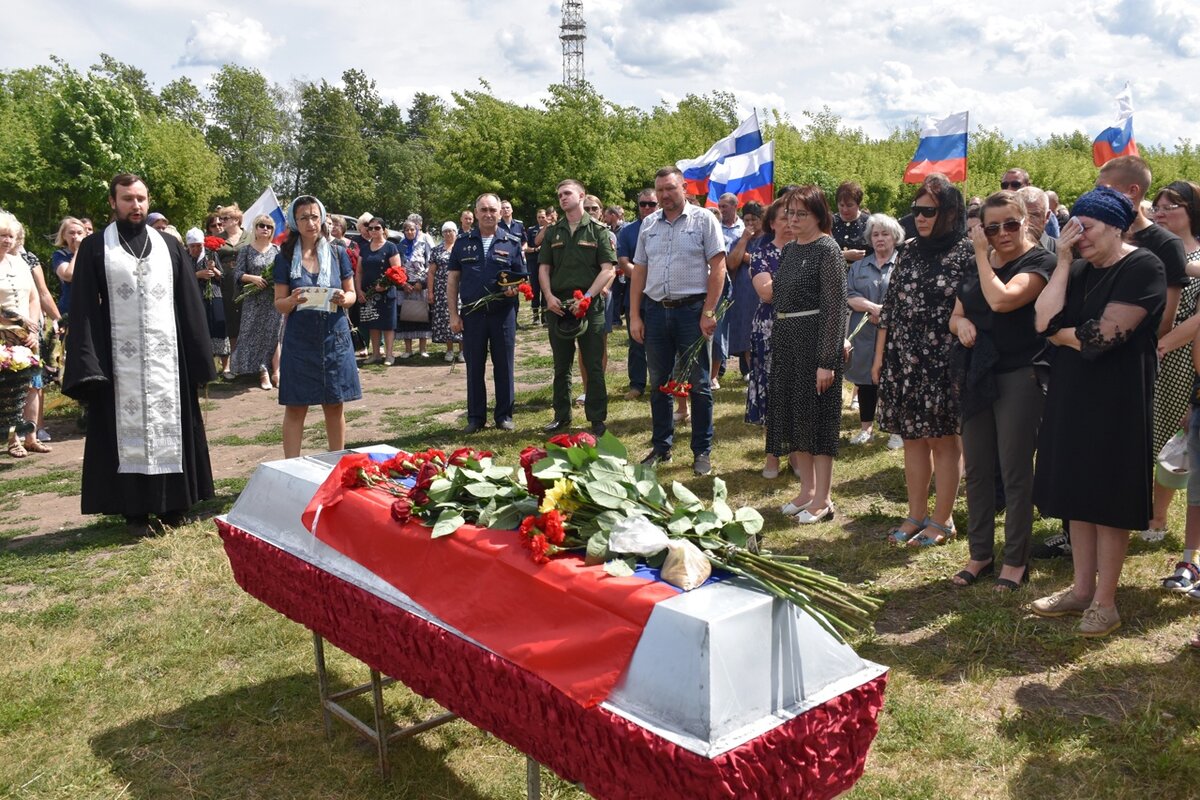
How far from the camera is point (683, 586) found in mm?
2410

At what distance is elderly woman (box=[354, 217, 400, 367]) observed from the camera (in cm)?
1341

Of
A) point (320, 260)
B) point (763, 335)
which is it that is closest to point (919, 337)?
point (763, 335)

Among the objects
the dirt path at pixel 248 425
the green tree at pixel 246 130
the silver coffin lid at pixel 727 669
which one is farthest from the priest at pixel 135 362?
the green tree at pixel 246 130

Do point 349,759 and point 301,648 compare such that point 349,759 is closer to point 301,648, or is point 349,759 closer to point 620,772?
point 301,648

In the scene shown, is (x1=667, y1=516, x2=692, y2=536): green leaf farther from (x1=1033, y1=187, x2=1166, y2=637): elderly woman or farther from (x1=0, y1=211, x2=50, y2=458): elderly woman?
(x1=0, y1=211, x2=50, y2=458): elderly woman

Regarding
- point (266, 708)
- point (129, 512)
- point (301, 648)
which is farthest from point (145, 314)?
point (266, 708)

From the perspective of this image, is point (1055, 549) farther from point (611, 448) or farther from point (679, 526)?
point (679, 526)

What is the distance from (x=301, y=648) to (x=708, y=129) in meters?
41.9

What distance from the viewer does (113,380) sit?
625cm

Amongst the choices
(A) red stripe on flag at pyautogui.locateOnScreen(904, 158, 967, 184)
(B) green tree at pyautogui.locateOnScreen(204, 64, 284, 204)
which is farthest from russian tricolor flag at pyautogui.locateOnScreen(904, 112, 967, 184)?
(B) green tree at pyautogui.locateOnScreen(204, 64, 284, 204)

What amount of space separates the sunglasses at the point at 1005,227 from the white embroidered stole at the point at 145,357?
5.08 metres

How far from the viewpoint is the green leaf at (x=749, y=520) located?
2.67 m

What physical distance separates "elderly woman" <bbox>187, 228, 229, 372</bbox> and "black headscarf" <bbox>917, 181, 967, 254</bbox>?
9.12m

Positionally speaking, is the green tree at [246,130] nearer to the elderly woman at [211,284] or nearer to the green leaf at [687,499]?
the elderly woman at [211,284]
